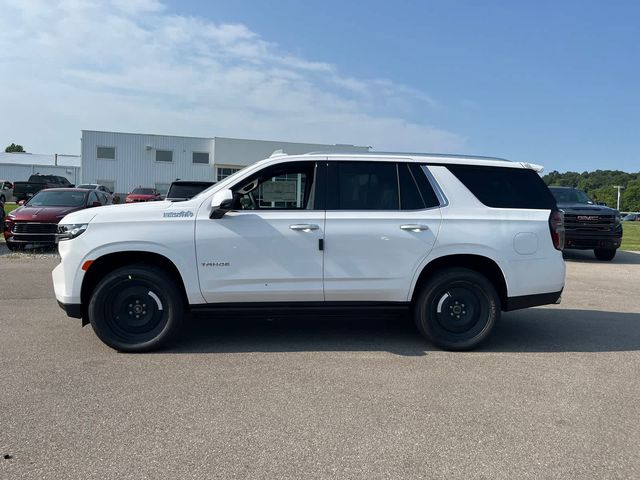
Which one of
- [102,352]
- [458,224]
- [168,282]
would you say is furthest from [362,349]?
[102,352]

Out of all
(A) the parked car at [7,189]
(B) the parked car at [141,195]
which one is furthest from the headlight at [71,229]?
(A) the parked car at [7,189]

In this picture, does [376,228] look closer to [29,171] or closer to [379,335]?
[379,335]

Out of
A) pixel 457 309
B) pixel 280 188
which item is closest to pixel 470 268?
pixel 457 309

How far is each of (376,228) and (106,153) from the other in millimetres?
41681

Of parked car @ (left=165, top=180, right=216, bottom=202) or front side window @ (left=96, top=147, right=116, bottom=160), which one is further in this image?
front side window @ (left=96, top=147, right=116, bottom=160)

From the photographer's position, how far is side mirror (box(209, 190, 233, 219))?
5.01 meters

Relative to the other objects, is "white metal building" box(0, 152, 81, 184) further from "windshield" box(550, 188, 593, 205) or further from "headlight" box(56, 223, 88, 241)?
"headlight" box(56, 223, 88, 241)

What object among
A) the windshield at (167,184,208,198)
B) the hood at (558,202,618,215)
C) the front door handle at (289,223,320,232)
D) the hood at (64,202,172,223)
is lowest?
the front door handle at (289,223,320,232)

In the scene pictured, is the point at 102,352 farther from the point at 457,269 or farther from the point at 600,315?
the point at 600,315

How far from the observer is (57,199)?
13.9 m

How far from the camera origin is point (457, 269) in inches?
217

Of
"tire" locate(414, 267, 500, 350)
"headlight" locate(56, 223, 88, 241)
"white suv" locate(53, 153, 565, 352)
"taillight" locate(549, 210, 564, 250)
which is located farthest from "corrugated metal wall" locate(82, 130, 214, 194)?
"taillight" locate(549, 210, 564, 250)

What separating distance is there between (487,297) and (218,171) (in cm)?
4062

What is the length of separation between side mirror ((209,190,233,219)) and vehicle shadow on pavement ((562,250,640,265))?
1116 cm
